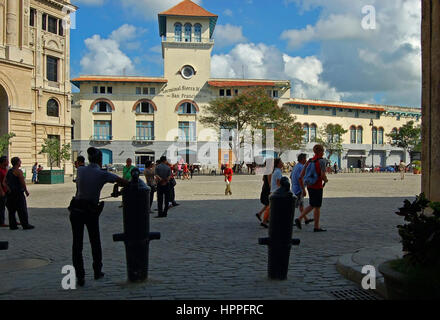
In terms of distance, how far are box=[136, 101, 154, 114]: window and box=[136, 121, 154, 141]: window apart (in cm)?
149

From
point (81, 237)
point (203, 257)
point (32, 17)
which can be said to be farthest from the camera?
point (32, 17)

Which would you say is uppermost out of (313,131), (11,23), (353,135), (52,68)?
(11,23)

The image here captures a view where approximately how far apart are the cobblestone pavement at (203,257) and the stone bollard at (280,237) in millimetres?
158

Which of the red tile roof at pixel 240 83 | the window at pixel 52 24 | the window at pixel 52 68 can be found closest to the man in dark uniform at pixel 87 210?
the window at pixel 52 68

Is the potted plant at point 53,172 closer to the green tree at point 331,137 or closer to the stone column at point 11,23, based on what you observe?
the stone column at point 11,23

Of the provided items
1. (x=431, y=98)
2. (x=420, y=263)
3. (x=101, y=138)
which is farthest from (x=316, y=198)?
(x=101, y=138)

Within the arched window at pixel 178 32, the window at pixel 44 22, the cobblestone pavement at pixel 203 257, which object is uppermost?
the arched window at pixel 178 32

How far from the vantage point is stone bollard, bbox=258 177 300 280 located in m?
5.25

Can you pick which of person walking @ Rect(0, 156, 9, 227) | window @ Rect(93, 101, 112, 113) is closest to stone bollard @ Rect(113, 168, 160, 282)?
person walking @ Rect(0, 156, 9, 227)

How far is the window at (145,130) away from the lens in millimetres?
61000

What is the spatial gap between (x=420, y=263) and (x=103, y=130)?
59.7 meters

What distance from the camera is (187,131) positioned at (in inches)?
2427

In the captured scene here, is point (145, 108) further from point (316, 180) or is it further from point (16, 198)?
point (316, 180)
